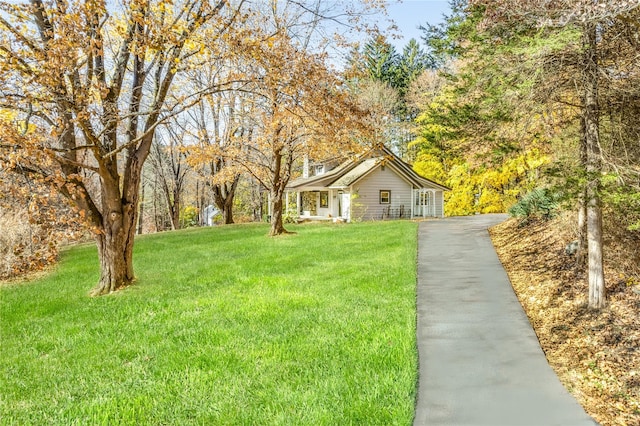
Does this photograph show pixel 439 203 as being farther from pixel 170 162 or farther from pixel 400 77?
pixel 170 162

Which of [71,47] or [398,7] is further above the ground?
[398,7]

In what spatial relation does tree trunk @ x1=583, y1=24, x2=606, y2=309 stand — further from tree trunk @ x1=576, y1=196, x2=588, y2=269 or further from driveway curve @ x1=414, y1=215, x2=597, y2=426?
tree trunk @ x1=576, y1=196, x2=588, y2=269

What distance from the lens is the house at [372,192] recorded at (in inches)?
954

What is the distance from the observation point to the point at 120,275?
808 centimetres

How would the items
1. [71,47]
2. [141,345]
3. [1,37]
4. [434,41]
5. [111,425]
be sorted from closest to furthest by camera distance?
[111,425], [141,345], [71,47], [1,37], [434,41]

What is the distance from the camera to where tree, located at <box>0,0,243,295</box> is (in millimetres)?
5328

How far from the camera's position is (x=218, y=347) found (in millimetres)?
4891

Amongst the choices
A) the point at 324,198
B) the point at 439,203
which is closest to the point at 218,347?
the point at 324,198

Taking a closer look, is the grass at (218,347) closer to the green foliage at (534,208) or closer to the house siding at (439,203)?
the green foliage at (534,208)

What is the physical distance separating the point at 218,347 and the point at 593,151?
19.4ft

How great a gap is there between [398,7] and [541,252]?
669cm

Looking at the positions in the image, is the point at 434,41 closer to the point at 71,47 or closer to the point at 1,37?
the point at 71,47

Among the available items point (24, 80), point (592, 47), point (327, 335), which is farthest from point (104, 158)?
point (592, 47)

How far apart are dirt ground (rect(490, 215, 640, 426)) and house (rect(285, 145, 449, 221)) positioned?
593 inches
